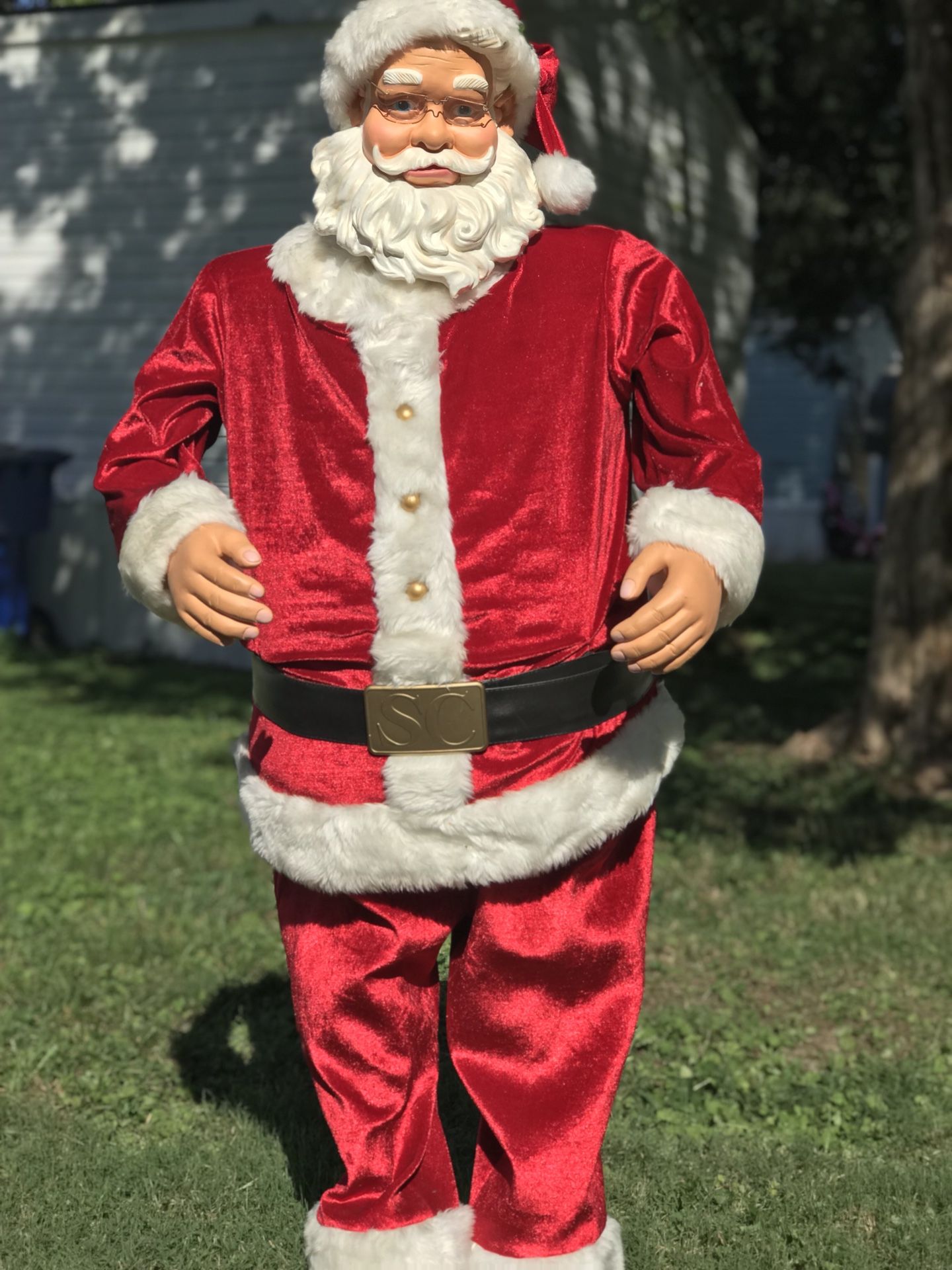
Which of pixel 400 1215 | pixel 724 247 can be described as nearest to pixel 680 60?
pixel 724 247

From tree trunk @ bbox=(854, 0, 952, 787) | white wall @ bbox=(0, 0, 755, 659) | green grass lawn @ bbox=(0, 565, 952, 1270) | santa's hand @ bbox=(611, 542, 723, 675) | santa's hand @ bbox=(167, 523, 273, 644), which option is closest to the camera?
santa's hand @ bbox=(611, 542, 723, 675)

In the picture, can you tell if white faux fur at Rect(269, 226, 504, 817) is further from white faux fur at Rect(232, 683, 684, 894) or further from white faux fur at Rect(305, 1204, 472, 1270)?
white faux fur at Rect(305, 1204, 472, 1270)

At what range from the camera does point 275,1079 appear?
3955 mm

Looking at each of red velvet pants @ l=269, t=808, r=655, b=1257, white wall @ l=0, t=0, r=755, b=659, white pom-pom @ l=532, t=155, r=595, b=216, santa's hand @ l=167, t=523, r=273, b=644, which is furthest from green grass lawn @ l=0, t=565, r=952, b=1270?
white wall @ l=0, t=0, r=755, b=659

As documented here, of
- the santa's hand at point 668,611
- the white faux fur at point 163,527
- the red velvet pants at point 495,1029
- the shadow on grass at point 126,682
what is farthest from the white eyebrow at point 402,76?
the shadow on grass at point 126,682

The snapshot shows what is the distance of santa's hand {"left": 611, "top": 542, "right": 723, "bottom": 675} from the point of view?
2445 mm

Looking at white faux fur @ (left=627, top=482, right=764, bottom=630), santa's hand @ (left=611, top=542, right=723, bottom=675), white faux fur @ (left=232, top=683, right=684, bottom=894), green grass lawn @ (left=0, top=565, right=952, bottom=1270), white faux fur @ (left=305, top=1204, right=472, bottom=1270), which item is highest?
white faux fur @ (left=627, top=482, right=764, bottom=630)

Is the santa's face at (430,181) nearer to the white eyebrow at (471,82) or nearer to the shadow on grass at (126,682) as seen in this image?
the white eyebrow at (471,82)

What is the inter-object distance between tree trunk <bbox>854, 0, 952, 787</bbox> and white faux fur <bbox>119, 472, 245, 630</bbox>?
5.18m

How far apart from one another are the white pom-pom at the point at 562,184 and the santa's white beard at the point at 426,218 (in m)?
0.06

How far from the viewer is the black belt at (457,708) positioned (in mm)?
2590

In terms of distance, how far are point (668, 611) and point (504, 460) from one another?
42cm

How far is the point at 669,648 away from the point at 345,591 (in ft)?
1.90

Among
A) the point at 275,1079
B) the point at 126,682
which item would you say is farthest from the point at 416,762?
the point at 126,682
